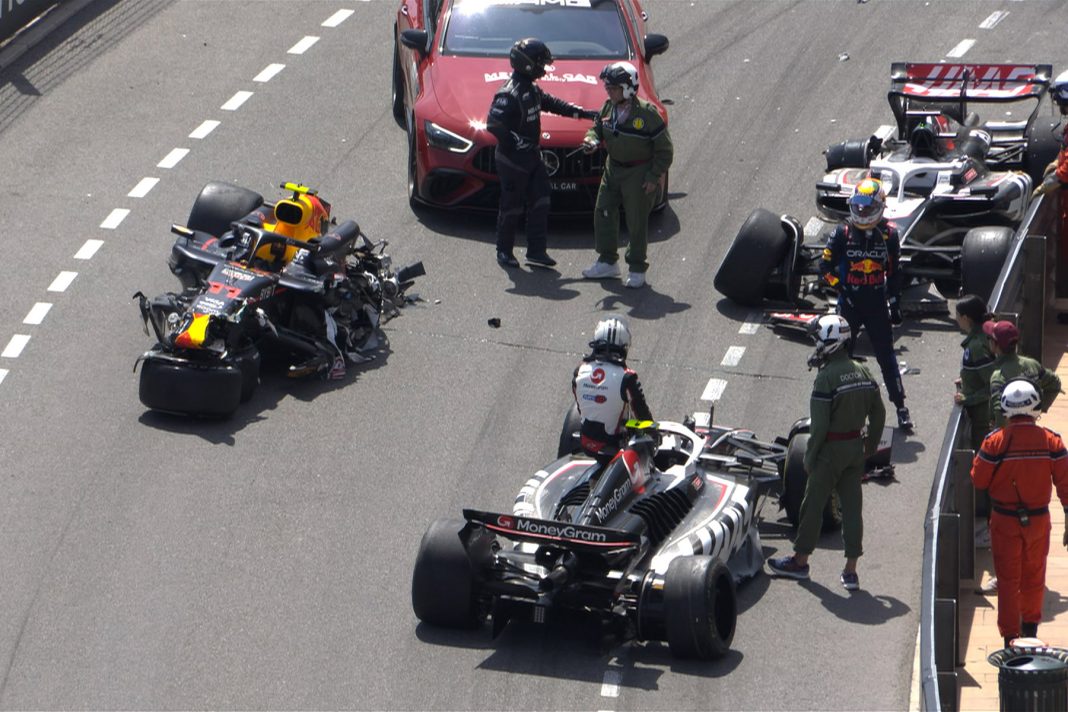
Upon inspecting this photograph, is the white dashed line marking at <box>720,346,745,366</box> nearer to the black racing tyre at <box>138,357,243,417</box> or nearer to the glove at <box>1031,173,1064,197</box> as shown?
the glove at <box>1031,173,1064,197</box>

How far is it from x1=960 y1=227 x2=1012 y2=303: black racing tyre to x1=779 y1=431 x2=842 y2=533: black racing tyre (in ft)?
12.3

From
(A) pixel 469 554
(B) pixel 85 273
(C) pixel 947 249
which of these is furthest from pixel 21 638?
(C) pixel 947 249

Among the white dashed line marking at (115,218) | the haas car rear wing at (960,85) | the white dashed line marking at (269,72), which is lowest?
the white dashed line marking at (269,72)

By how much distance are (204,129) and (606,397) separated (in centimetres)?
968

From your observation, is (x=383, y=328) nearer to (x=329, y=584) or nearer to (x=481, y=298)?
(x=481, y=298)

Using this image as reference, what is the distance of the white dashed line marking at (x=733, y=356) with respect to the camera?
1627cm

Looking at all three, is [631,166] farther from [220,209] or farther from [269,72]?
[269,72]

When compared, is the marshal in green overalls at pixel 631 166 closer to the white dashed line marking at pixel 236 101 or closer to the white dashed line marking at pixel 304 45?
the white dashed line marking at pixel 236 101

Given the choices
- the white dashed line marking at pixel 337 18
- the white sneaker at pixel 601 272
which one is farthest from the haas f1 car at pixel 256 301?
the white dashed line marking at pixel 337 18

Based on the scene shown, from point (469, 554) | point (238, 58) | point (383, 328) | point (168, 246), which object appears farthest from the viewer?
point (238, 58)

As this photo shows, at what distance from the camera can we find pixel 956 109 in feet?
64.5

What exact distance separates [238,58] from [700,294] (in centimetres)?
784

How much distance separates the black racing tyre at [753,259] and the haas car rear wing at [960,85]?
8.31ft

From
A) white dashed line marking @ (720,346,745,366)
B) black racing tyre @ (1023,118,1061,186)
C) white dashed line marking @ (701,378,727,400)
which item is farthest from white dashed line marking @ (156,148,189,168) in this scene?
black racing tyre @ (1023,118,1061,186)
